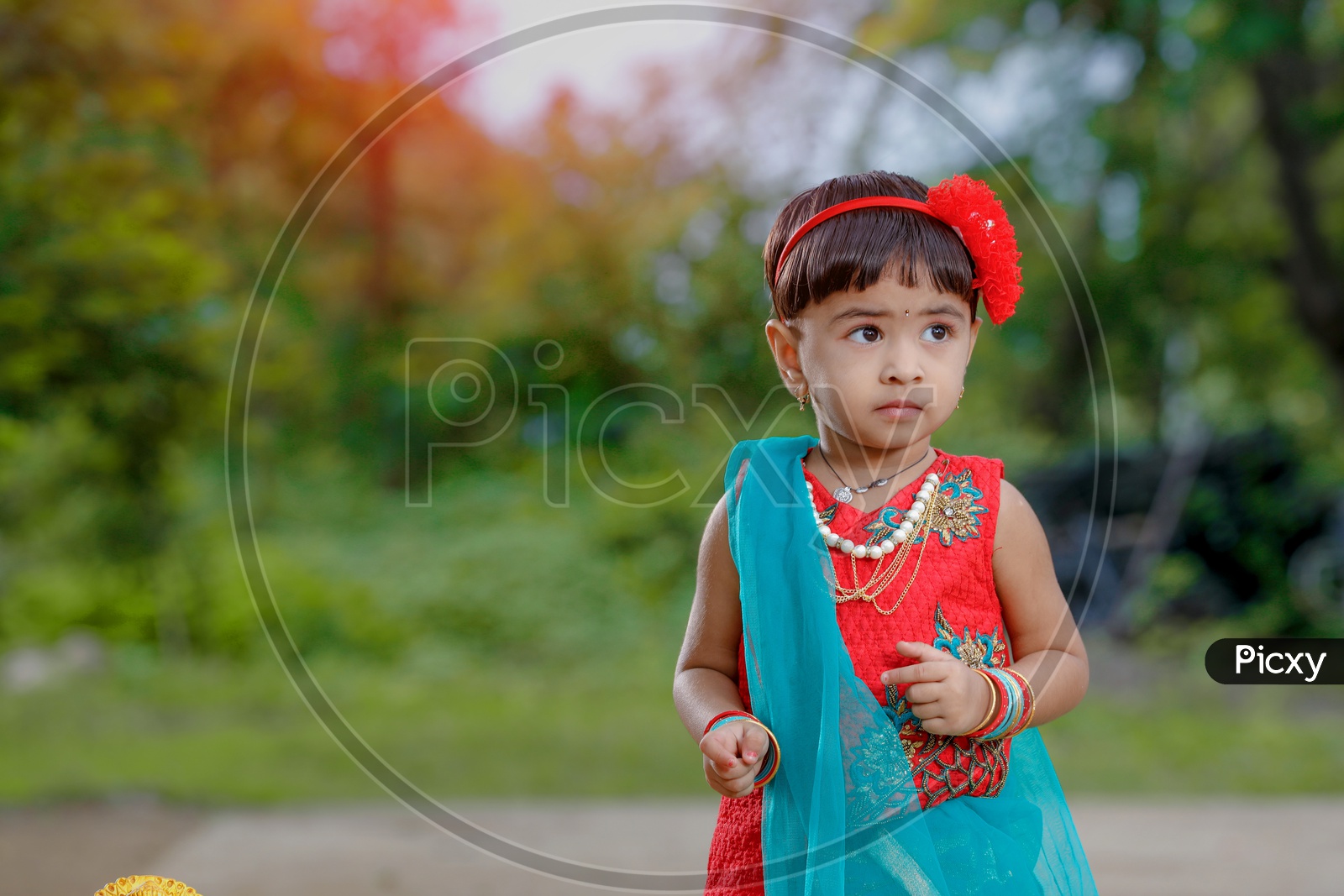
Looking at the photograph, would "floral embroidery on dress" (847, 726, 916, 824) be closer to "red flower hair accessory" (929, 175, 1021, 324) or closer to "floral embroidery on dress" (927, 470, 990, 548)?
"floral embroidery on dress" (927, 470, 990, 548)

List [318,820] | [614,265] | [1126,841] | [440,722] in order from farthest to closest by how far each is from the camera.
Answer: [614,265]
[440,722]
[318,820]
[1126,841]

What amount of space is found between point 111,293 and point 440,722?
2003 mm

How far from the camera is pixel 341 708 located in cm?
469

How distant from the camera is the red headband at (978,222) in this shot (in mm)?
1163

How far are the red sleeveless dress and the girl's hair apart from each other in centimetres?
21

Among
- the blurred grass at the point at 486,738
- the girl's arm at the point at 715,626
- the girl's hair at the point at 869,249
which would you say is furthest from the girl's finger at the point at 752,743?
the blurred grass at the point at 486,738

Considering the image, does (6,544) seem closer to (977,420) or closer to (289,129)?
(289,129)

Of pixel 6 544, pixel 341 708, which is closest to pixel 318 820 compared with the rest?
pixel 341 708

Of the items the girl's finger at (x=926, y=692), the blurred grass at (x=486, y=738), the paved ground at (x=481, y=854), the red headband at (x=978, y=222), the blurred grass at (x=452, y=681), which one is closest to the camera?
the girl's finger at (x=926, y=692)

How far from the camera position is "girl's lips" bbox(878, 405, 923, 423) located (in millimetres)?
1150

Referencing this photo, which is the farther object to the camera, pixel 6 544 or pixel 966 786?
pixel 6 544

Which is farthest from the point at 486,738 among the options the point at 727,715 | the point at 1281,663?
the point at 727,715

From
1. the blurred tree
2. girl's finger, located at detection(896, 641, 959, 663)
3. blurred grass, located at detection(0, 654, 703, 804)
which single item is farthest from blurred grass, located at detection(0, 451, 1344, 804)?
girl's finger, located at detection(896, 641, 959, 663)

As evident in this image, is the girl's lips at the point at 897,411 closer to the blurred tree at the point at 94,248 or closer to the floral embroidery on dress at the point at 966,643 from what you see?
the floral embroidery on dress at the point at 966,643
